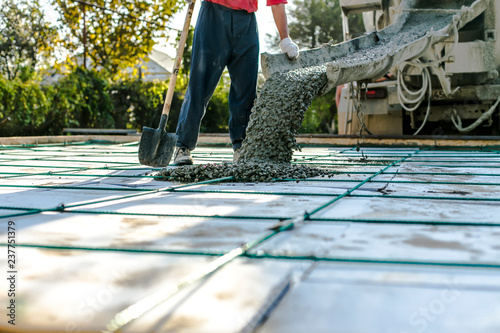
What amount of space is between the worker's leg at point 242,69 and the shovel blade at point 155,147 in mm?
523

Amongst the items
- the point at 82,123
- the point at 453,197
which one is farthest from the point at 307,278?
the point at 82,123

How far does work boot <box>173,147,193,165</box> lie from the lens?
3.13 metres

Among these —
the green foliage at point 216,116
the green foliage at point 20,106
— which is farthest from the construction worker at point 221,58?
the green foliage at point 216,116

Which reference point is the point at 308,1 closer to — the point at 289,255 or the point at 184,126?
the point at 184,126

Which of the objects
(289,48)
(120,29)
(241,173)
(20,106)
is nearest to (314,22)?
(120,29)

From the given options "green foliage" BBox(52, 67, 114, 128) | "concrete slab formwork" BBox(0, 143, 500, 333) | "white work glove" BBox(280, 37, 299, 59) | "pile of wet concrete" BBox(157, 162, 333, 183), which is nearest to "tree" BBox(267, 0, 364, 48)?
"green foliage" BBox(52, 67, 114, 128)

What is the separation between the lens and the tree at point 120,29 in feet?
35.9

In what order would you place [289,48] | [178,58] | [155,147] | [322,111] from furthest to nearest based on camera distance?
[322,111]
[289,48]
[178,58]
[155,147]

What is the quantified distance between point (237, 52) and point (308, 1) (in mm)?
15649

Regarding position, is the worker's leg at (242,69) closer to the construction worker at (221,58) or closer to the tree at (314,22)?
the construction worker at (221,58)

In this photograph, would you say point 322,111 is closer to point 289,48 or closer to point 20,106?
point 20,106

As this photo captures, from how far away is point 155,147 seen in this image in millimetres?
2854

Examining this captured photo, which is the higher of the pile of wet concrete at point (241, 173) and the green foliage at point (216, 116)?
the green foliage at point (216, 116)

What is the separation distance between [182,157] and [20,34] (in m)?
12.1
